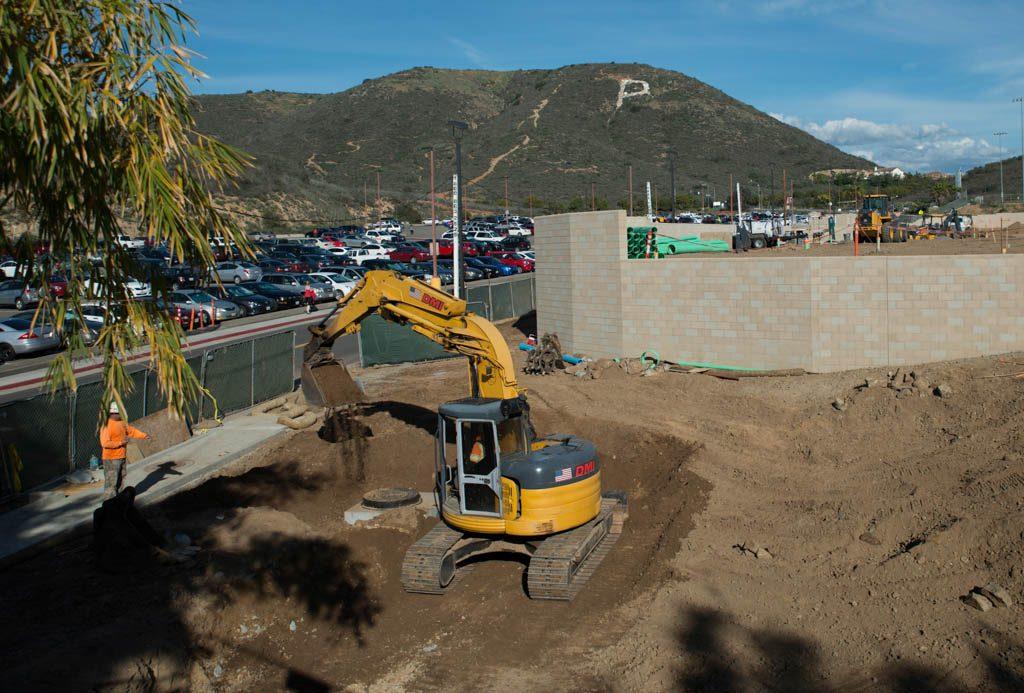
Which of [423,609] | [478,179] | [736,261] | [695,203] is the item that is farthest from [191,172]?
[478,179]

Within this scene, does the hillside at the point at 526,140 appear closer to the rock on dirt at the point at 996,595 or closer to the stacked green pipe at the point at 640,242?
the stacked green pipe at the point at 640,242

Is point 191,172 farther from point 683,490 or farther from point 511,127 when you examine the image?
point 511,127

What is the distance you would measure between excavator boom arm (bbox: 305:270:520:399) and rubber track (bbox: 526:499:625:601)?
2.53m

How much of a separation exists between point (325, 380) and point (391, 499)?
3.14 m

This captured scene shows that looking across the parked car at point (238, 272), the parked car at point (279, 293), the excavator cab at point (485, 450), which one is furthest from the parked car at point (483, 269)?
the excavator cab at point (485, 450)

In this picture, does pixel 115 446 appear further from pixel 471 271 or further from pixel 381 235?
pixel 381 235

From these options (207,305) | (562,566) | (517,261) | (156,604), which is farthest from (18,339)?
(517,261)

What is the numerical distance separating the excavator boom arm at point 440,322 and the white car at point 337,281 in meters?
32.6

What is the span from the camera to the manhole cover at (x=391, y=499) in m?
14.7

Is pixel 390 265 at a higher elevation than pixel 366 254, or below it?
below

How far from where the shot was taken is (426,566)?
38.8 feet

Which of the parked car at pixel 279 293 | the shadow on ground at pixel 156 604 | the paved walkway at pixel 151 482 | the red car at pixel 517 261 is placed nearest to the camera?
the shadow on ground at pixel 156 604

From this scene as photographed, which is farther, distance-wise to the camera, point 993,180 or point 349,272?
point 993,180

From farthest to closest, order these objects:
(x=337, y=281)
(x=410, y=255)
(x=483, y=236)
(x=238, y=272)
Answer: (x=483, y=236)
(x=410, y=255)
(x=238, y=272)
(x=337, y=281)
